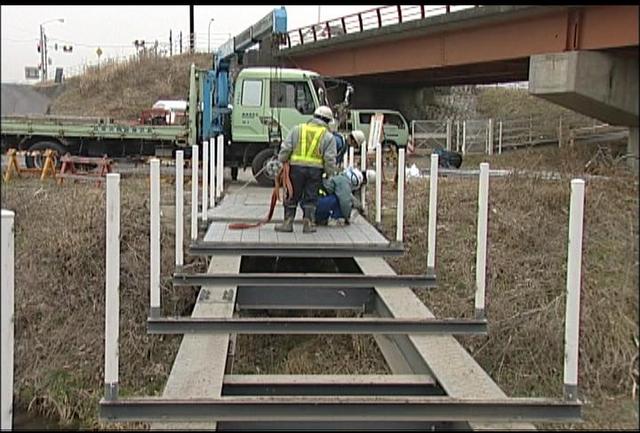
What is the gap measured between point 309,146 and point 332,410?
5097mm

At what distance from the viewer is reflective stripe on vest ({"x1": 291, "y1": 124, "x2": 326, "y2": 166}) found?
9227mm

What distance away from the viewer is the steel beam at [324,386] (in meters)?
5.21

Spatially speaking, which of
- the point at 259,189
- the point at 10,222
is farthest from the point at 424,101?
the point at 10,222

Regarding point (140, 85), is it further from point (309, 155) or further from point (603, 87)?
point (603, 87)

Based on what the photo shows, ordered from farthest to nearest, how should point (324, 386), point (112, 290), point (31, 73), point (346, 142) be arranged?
point (346, 142)
point (324, 386)
point (112, 290)
point (31, 73)

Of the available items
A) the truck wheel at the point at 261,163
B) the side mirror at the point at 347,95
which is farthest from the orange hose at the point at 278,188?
the side mirror at the point at 347,95

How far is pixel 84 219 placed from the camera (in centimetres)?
1103

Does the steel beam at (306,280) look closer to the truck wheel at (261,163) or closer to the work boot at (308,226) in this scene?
the work boot at (308,226)

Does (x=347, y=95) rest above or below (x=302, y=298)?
Answer: above

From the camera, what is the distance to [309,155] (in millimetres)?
9266

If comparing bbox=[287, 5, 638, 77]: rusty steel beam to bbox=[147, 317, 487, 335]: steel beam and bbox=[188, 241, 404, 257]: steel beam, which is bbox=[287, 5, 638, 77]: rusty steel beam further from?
bbox=[188, 241, 404, 257]: steel beam

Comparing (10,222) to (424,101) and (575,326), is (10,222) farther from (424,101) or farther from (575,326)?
(424,101)

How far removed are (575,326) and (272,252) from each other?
4.41 metres

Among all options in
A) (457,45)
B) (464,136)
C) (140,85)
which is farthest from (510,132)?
(140,85)
